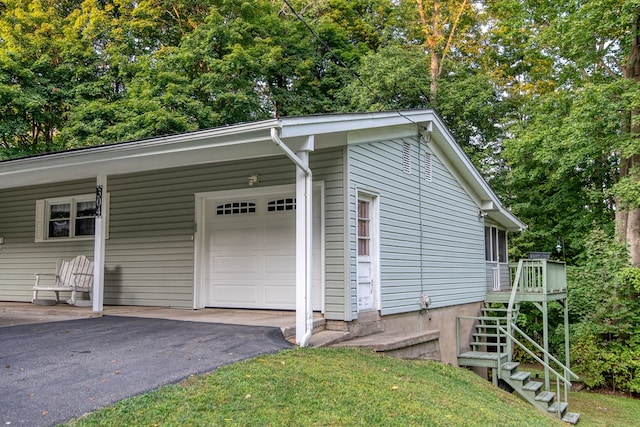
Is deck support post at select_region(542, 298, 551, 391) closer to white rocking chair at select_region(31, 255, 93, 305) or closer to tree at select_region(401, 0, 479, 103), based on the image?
white rocking chair at select_region(31, 255, 93, 305)

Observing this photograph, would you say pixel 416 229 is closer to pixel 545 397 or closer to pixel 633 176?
pixel 545 397

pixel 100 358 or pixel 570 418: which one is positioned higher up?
pixel 100 358

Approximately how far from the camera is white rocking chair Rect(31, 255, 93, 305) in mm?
9227

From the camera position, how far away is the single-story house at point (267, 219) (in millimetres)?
6555

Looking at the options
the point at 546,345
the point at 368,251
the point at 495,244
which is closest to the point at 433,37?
the point at 495,244

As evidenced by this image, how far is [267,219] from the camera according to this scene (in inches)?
329

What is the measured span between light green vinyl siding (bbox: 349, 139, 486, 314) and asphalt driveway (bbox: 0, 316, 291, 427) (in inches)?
83.5

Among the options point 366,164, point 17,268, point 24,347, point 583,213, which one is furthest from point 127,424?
point 583,213

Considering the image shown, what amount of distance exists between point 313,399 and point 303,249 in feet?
7.03

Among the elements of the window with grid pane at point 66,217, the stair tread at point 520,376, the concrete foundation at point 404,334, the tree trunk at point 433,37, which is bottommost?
the stair tread at point 520,376

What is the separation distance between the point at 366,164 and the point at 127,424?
17.1 feet

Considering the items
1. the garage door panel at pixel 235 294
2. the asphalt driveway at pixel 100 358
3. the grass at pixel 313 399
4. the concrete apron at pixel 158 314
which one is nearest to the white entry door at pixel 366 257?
the concrete apron at pixel 158 314

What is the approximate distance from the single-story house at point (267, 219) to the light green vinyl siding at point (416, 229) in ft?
0.13

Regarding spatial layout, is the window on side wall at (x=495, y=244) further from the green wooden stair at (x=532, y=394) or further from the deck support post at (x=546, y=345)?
the green wooden stair at (x=532, y=394)
